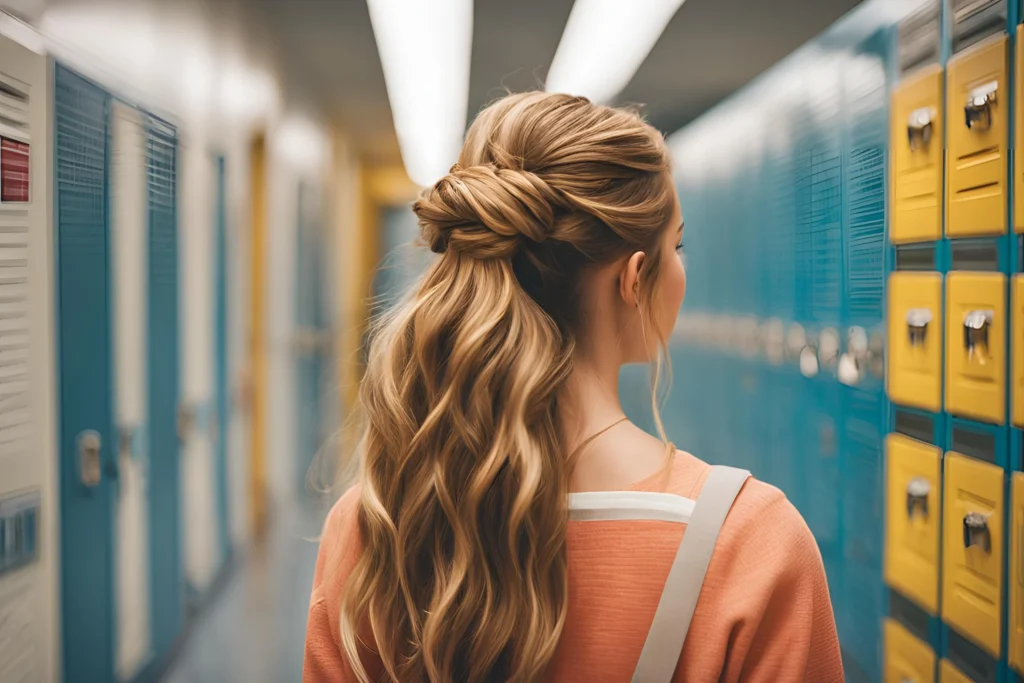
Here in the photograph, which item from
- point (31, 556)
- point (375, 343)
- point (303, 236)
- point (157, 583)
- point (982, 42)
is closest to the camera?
point (375, 343)

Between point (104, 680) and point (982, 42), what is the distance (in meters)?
1.92

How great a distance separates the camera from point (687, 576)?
2.46 ft

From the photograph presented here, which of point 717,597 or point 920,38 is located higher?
point 920,38

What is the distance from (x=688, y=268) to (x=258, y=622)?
6.35ft

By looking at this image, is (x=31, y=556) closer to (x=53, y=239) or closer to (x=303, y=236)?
(x=53, y=239)

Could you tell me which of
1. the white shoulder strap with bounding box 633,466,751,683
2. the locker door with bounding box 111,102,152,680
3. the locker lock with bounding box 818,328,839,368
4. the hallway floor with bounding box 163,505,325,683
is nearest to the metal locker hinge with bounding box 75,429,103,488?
the locker door with bounding box 111,102,152,680

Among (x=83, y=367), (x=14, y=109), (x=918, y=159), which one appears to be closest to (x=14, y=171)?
(x=14, y=109)

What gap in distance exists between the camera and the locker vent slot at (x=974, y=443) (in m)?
1.19

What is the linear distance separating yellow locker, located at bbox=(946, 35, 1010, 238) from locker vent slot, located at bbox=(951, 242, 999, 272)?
18 mm

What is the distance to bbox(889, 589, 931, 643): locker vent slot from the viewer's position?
1419mm

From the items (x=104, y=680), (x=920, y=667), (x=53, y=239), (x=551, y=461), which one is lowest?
(x=104, y=680)

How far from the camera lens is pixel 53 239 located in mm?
1246

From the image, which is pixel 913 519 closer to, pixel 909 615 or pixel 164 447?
pixel 909 615

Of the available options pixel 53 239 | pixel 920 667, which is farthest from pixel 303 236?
pixel 920 667
